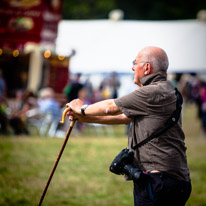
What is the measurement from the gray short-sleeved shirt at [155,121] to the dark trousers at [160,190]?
2.5 inches

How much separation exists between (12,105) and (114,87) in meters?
5.65

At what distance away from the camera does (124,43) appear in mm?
20688

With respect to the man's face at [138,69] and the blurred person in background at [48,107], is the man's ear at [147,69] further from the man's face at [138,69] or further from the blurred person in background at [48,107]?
the blurred person in background at [48,107]

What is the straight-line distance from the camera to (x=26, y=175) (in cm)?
791

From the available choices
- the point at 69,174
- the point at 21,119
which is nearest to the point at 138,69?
the point at 69,174

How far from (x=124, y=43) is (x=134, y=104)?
17.4 m

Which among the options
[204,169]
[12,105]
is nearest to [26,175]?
[204,169]

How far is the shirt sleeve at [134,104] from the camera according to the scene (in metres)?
3.51

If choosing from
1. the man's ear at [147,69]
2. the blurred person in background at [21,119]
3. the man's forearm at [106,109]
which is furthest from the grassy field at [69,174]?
the man's ear at [147,69]

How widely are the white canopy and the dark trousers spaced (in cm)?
1700

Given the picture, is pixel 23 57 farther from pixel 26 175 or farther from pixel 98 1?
pixel 98 1

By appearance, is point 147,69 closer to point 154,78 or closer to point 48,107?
point 154,78

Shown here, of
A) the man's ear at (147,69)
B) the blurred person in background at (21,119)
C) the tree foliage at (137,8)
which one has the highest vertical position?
the tree foliage at (137,8)

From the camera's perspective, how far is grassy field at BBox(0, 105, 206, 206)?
21.7ft
